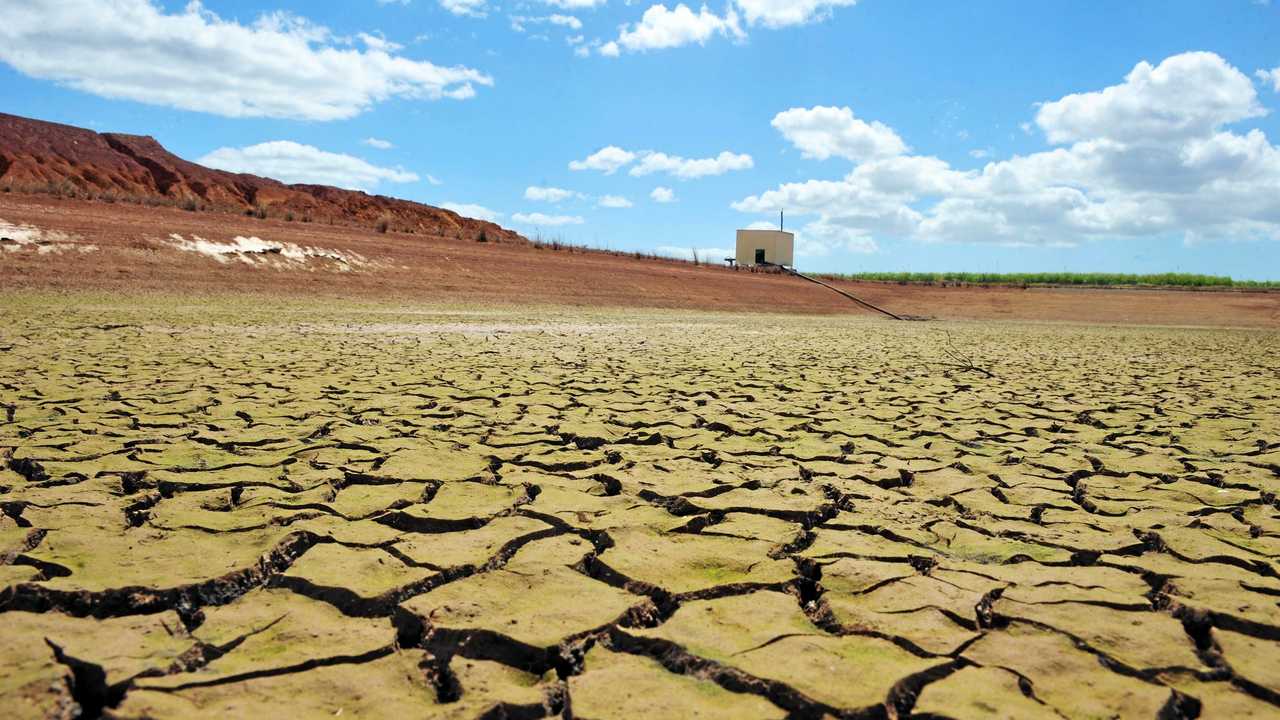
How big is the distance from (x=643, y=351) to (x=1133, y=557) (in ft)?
22.9

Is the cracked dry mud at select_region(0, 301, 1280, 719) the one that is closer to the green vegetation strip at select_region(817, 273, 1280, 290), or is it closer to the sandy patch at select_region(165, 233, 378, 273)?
the sandy patch at select_region(165, 233, 378, 273)

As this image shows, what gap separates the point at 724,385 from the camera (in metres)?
6.51

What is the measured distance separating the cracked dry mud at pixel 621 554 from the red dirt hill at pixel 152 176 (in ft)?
114

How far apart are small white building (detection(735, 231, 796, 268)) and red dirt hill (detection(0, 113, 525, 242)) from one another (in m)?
12.6

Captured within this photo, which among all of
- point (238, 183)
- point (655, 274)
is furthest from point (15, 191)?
point (238, 183)

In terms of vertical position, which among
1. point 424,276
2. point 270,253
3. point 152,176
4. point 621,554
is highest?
point 152,176

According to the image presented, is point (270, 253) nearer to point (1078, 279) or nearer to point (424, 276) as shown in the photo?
point (424, 276)

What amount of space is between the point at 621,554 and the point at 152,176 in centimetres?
5001

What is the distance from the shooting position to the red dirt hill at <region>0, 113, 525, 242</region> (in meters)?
40.3

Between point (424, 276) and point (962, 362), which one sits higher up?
point (424, 276)

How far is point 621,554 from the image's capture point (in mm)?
2477

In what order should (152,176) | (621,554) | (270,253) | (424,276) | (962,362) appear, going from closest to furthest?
(621,554), (962,362), (270,253), (424,276), (152,176)

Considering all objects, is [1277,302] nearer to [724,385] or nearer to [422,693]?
[724,385]

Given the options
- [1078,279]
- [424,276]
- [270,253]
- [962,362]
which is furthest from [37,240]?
[1078,279]
